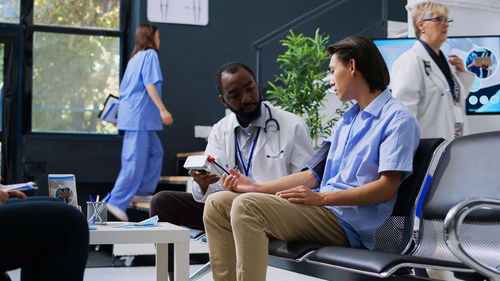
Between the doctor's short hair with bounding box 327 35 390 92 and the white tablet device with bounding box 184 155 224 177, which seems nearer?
the doctor's short hair with bounding box 327 35 390 92

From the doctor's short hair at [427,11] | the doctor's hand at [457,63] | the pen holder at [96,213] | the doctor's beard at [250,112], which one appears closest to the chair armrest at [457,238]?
the doctor's beard at [250,112]

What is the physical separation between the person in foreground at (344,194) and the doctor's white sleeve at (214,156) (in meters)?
0.48

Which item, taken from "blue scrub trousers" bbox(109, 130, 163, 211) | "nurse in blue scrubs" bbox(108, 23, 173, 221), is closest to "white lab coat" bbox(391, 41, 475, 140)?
"nurse in blue scrubs" bbox(108, 23, 173, 221)

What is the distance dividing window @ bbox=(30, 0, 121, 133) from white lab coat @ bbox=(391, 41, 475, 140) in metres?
4.24

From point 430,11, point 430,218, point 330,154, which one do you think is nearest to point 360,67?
point 330,154

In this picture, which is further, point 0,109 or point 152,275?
point 0,109

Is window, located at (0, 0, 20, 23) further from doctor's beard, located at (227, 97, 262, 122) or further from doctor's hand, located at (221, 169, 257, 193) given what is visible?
doctor's hand, located at (221, 169, 257, 193)

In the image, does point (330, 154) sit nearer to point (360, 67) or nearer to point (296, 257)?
point (360, 67)

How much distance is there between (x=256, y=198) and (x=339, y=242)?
34 centimetres

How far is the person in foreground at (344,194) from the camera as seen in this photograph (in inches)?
77.5

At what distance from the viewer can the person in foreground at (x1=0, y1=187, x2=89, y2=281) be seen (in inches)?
57.6

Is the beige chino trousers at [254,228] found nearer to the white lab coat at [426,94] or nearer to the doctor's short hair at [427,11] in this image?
the white lab coat at [426,94]

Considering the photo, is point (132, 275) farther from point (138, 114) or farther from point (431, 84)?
point (431, 84)

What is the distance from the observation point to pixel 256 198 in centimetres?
199
